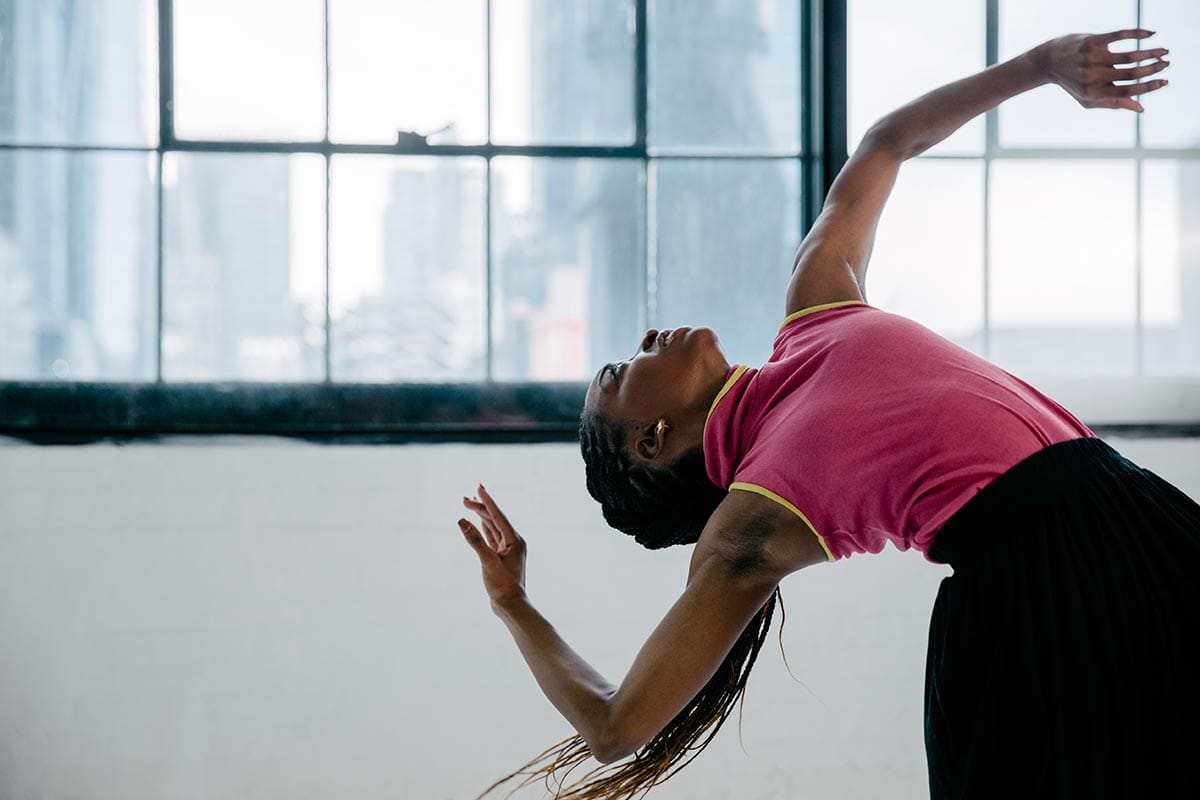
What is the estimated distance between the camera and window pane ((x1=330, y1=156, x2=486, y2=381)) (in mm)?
2326

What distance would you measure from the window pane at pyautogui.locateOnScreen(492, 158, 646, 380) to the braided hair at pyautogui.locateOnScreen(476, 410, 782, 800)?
89cm

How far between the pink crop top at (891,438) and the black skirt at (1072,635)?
3 centimetres

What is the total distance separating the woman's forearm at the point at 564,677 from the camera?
1.19 metres

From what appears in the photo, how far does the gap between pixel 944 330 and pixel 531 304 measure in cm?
98

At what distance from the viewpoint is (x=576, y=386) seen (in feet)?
7.51

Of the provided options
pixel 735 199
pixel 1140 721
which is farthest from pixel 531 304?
pixel 1140 721

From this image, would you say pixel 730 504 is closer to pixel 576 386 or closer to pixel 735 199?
pixel 576 386

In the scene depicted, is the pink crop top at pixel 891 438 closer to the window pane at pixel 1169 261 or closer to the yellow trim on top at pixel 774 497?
the yellow trim on top at pixel 774 497

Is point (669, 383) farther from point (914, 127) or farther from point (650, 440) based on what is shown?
point (914, 127)

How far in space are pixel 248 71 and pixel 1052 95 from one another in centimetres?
187

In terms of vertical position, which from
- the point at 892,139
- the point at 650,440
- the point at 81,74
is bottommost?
the point at 650,440

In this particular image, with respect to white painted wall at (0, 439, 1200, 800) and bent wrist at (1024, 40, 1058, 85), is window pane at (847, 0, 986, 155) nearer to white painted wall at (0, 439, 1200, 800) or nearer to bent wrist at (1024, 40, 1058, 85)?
bent wrist at (1024, 40, 1058, 85)

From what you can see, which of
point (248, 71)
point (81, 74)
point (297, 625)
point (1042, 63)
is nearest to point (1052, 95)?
point (1042, 63)

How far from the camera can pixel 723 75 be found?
2.41 meters
